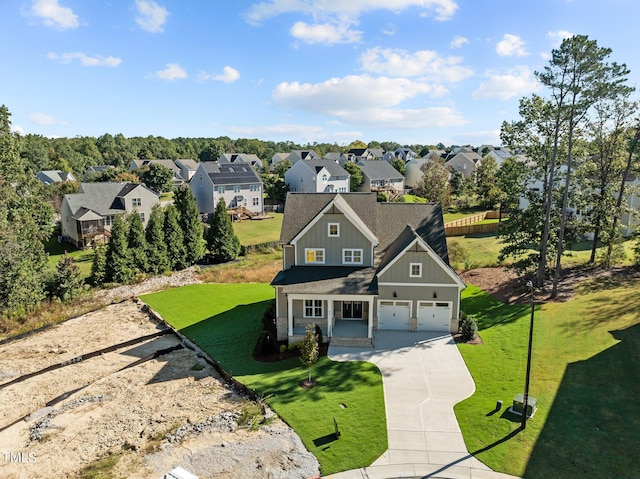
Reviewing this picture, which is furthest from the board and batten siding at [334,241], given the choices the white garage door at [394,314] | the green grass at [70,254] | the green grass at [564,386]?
the green grass at [70,254]

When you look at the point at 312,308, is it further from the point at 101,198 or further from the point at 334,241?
the point at 101,198

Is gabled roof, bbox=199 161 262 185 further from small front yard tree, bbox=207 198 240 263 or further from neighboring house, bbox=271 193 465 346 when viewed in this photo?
neighboring house, bbox=271 193 465 346

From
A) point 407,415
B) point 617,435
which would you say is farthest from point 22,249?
point 617,435

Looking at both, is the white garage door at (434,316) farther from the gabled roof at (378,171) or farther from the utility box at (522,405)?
the gabled roof at (378,171)

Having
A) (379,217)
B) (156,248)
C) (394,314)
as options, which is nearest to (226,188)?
(156,248)

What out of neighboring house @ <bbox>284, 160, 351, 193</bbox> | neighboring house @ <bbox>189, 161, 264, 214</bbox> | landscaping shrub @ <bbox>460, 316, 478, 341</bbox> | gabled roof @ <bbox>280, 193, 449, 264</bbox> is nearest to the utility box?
landscaping shrub @ <bbox>460, 316, 478, 341</bbox>

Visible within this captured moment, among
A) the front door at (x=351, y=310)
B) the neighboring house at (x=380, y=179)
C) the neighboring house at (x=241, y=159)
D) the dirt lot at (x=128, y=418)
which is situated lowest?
the dirt lot at (x=128, y=418)
